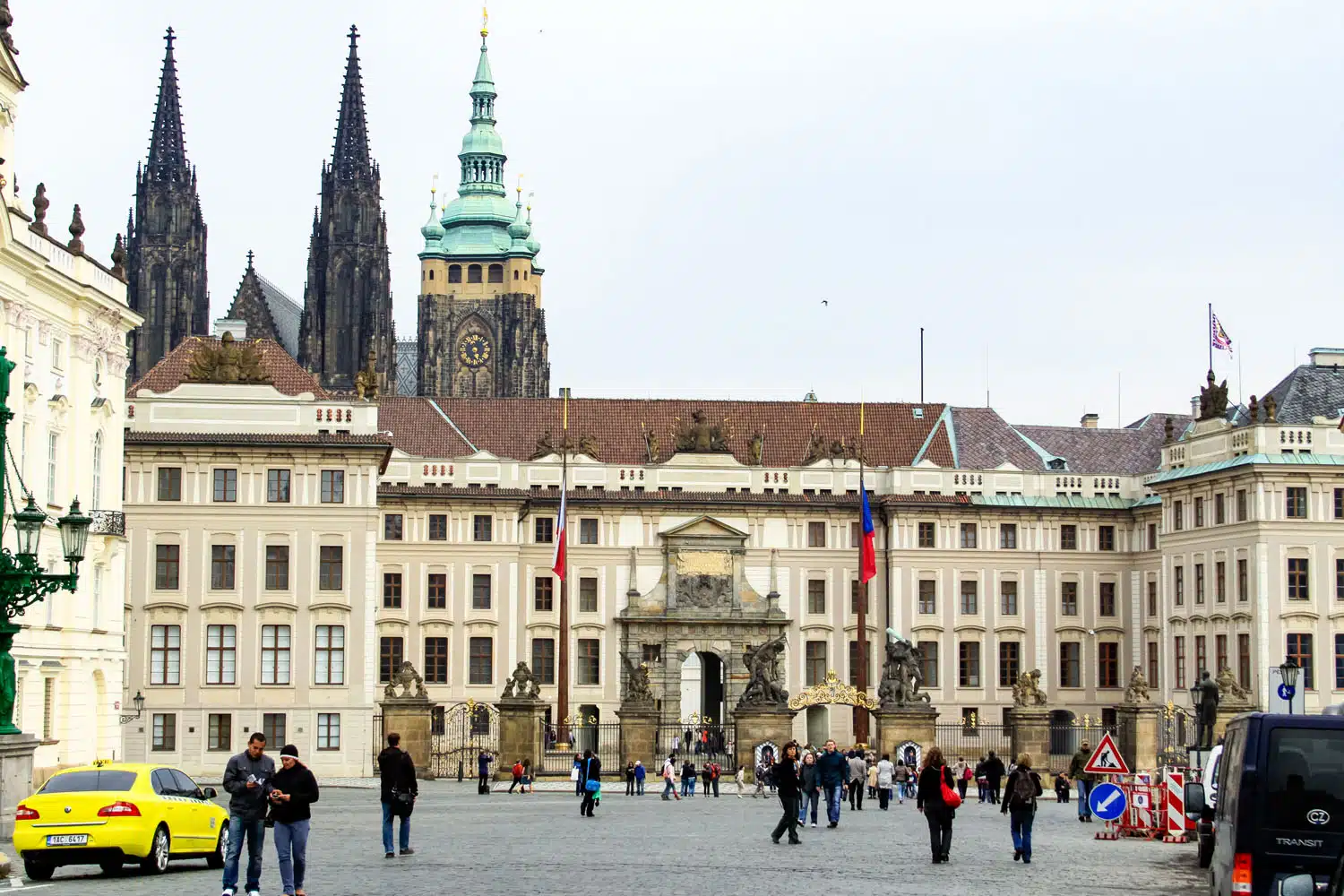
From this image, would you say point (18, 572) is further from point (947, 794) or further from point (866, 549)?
point (866, 549)

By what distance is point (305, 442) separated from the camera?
7456 centimetres

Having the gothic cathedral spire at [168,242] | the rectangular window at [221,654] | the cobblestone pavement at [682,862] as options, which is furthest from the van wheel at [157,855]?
the gothic cathedral spire at [168,242]

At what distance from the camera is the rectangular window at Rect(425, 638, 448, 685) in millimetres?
82688

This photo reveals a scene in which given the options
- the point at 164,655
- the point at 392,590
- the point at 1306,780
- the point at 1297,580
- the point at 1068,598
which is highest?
the point at 1297,580

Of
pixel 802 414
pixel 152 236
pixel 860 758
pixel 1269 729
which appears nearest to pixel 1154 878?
pixel 1269 729

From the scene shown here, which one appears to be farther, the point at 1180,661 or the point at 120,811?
the point at 1180,661

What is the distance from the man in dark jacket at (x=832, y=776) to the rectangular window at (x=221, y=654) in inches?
1481

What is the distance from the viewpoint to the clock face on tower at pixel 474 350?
153 metres

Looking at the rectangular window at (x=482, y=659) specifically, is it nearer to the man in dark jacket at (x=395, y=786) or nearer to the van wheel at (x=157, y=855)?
the man in dark jacket at (x=395, y=786)

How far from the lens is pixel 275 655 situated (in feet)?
243

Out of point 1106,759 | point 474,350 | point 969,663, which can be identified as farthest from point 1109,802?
point 474,350

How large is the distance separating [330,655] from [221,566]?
14.6 ft

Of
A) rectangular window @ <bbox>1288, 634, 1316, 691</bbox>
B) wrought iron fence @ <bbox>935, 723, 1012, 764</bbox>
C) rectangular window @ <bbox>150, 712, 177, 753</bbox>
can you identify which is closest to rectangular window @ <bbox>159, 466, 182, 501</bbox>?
rectangular window @ <bbox>150, 712, 177, 753</bbox>

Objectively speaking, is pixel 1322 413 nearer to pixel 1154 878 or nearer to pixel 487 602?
pixel 487 602
